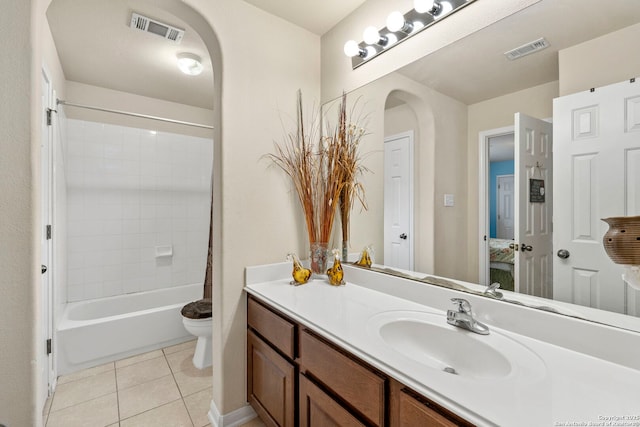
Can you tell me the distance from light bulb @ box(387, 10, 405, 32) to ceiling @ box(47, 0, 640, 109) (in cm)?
19

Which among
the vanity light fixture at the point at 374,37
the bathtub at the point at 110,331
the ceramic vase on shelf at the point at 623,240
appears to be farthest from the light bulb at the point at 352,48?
the bathtub at the point at 110,331

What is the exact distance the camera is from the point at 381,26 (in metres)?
1.57

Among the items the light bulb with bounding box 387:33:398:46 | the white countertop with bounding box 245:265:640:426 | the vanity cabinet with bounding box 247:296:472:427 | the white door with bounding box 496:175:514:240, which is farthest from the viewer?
the light bulb with bounding box 387:33:398:46

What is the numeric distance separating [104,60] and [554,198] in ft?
10.1

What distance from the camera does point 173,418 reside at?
1687 millimetres

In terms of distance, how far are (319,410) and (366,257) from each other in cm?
84

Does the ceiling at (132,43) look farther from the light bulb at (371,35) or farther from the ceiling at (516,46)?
the ceiling at (516,46)

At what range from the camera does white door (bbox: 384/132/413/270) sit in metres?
1.52

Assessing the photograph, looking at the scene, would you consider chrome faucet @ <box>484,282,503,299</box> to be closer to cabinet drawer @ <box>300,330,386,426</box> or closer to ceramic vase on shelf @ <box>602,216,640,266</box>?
ceramic vase on shelf @ <box>602,216,640,266</box>

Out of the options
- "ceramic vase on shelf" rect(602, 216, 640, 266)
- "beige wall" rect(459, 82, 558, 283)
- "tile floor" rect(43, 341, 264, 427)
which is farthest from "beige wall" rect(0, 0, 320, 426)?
"ceramic vase on shelf" rect(602, 216, 640, 266)

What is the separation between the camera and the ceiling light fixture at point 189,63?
2.26 m

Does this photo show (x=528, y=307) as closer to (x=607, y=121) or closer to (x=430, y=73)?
(x=607, y=121)

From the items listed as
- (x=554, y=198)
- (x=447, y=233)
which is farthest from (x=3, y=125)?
(x=554, y=198)

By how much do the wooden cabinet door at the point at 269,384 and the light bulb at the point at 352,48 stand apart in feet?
5.40
